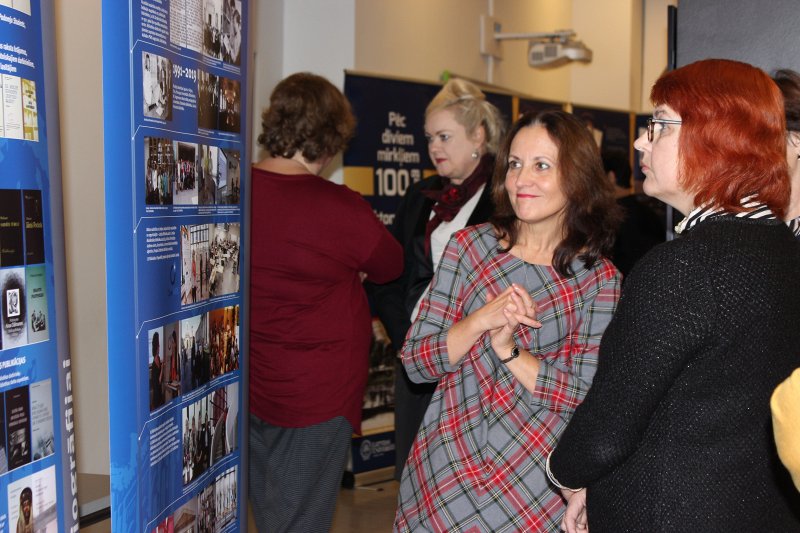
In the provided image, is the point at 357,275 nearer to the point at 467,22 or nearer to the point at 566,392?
the point at 566,392

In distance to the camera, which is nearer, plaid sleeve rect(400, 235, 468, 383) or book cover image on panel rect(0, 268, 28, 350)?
book cover image on panel rect(0, 268, 28, 350)

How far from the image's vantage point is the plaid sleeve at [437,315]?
193cm

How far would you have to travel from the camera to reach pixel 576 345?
1924mm

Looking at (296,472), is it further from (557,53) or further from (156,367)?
(557,53)

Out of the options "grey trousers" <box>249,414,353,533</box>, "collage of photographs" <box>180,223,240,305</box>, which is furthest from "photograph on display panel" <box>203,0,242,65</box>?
"grey trousers" <box>249,414,353,533</box>

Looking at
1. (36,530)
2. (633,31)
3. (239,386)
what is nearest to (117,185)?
(36,530)

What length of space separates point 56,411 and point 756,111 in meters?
1.34

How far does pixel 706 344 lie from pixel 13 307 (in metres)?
1.13

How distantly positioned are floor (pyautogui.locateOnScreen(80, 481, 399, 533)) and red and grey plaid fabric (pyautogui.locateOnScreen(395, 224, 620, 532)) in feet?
7.11

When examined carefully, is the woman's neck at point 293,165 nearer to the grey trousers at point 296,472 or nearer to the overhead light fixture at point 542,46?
the grey trousers at point 296,472

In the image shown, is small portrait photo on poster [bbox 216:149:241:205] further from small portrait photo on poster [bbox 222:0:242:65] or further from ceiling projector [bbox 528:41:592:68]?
ceiling projector [bbox 528:41:592:68]

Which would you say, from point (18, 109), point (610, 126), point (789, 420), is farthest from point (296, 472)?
point (610, 126)

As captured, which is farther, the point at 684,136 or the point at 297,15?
the point at 297,15

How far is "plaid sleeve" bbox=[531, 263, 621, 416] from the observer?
183 centimetres
